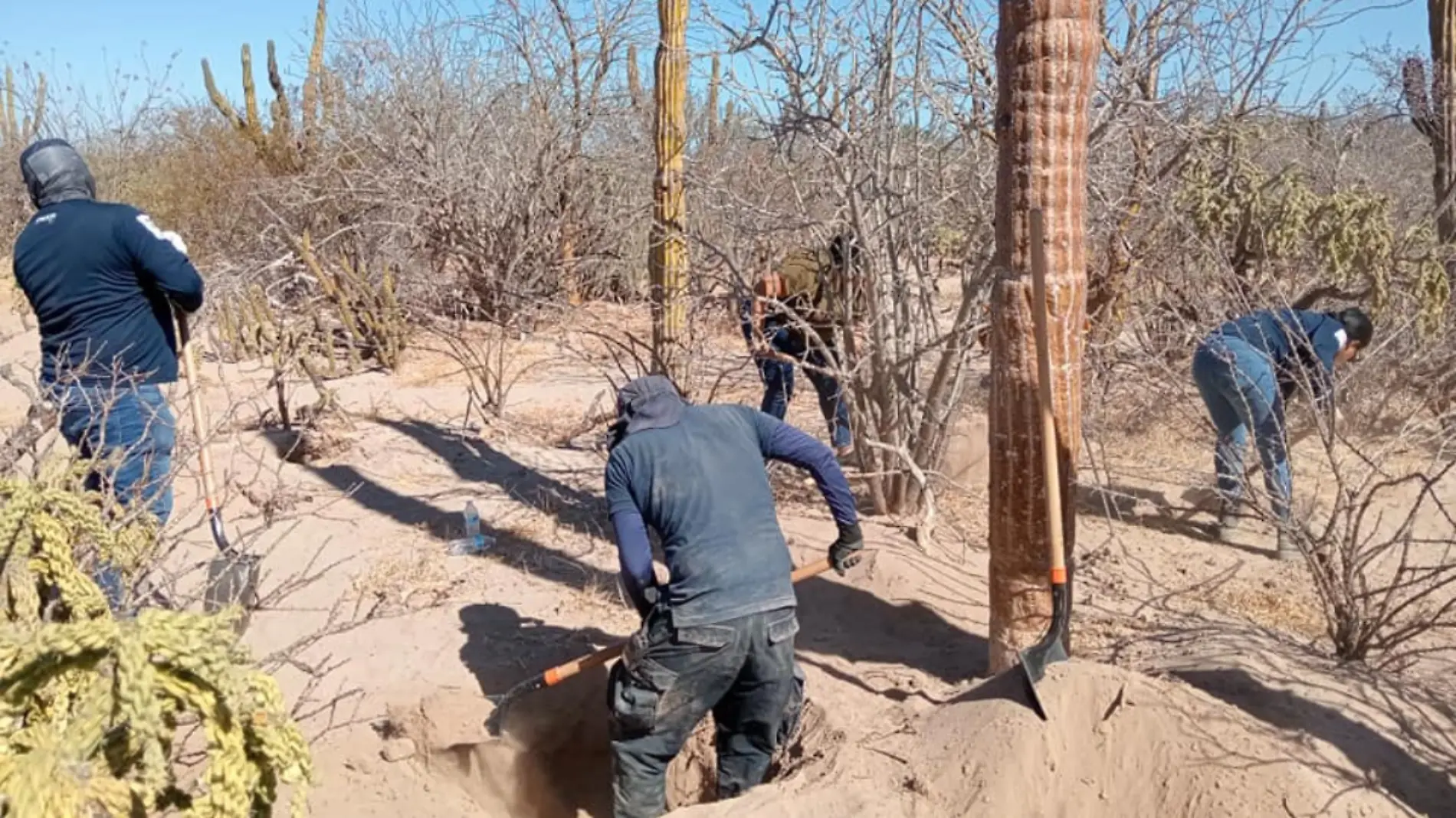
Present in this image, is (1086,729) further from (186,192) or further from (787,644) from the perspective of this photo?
(186,192)

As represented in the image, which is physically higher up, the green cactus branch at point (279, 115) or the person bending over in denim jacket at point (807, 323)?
the green cactus branch at point (279, 115)

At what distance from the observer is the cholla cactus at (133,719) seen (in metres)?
1.63

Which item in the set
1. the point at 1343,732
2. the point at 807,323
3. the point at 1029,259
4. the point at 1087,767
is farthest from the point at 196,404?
the point at 1343,732

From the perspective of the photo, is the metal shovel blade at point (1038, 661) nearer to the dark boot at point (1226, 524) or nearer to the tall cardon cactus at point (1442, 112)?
the dark boot at point (1226, 524)

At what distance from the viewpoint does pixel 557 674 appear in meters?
4.28

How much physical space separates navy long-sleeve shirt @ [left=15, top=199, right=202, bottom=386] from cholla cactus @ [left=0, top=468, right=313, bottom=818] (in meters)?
2.80

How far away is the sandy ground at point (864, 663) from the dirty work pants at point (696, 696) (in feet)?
0.68

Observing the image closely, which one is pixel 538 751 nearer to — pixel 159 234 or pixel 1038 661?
pixel 1038 661

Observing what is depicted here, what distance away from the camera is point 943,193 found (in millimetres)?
5781

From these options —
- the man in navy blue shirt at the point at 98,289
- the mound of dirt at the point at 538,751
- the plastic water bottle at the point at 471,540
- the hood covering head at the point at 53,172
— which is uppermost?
the hood covering head at the point at 53,172

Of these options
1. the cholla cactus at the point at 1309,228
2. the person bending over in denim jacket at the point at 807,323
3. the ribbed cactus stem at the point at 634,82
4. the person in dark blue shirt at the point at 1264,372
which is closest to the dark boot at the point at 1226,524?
the person in dark blue shirt at the point at 1264,372

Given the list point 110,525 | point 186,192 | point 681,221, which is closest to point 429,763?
point 110,525

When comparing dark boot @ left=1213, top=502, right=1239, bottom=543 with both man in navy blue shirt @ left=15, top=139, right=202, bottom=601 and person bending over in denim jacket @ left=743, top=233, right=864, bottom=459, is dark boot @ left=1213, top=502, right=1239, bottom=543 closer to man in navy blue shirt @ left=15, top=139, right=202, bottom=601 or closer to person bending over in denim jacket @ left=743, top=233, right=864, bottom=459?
person bending over in denim jacket @ left=743, top=233, right=864, bottom=459

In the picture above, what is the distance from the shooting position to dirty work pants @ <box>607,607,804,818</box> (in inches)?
147
